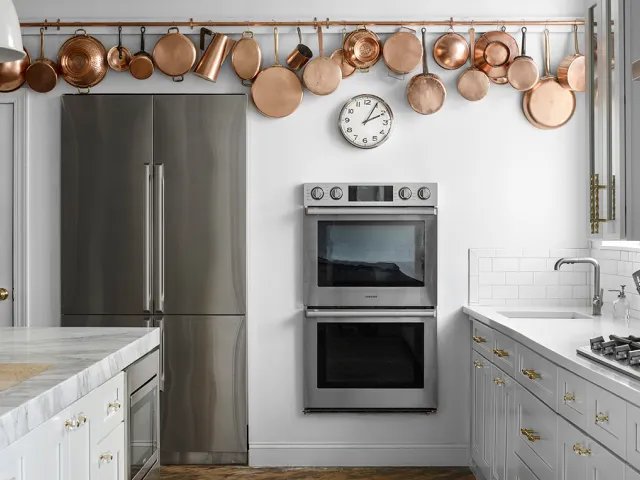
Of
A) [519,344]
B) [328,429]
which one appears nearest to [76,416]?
[519,344]

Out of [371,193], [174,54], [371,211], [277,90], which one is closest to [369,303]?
[371,211]

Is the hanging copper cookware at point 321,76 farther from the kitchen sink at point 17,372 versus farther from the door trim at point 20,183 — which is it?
the kitchen sink at point 17,372

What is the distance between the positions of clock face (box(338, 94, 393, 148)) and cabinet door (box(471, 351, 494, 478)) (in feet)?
4.37

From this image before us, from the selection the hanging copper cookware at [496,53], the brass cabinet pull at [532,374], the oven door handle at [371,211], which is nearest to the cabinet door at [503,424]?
the brass cabinet pull at [532,374]

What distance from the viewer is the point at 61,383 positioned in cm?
172

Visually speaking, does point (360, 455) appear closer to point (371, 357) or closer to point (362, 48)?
point (371, 357)

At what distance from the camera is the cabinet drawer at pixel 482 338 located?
10.5 feet

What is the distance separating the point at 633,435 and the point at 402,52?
8.16 feet

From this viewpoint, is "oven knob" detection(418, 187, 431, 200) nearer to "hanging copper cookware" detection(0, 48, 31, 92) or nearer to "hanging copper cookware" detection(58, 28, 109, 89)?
"hanging copper cookware" detection(58, 28, 109, 89)

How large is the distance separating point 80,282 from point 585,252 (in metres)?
2.90

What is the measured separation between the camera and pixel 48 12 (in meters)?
3.69

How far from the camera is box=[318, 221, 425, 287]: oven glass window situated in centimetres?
365

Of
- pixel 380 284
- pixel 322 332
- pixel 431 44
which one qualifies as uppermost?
pixel 431 44

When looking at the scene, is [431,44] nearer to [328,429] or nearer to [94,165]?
[94,165]
